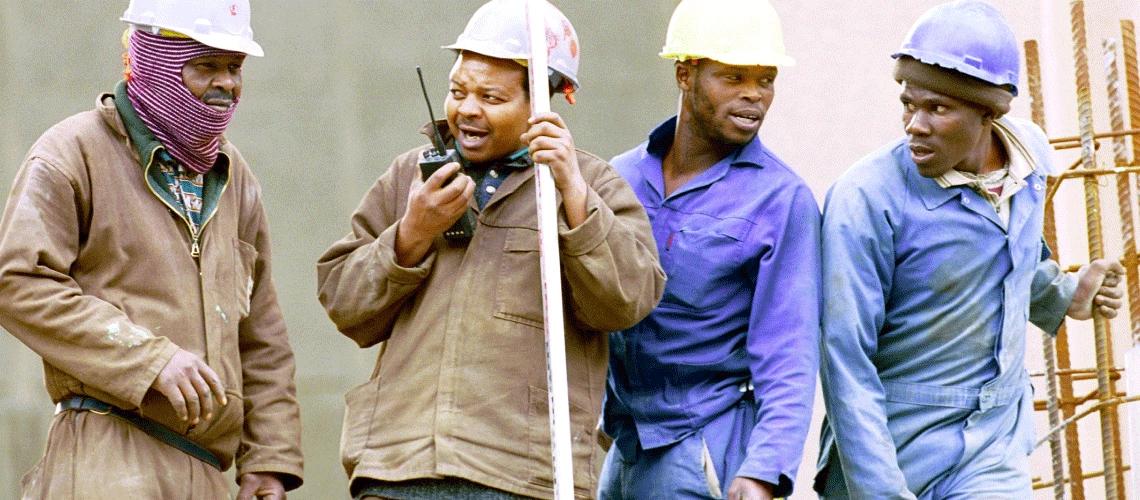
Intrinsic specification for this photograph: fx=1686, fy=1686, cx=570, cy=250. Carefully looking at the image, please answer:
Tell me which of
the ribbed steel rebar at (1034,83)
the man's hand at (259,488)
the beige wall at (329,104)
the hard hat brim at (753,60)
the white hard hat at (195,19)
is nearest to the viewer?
the white hard hat at (195,19)

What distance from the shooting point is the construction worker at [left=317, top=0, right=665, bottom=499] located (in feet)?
12.8

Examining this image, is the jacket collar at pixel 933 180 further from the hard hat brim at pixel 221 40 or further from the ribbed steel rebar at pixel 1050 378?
the hard hat brim at pixel 221 40

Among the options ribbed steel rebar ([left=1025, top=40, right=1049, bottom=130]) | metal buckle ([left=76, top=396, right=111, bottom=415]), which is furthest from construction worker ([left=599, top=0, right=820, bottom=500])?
ribbed steel rebar ([left=1025, top=40, right=1049, bottom=130])

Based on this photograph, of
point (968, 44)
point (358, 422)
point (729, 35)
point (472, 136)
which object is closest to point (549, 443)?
point (358, 422)

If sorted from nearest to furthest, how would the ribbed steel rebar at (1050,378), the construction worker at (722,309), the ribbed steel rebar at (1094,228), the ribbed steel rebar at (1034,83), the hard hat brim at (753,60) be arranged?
1. the construction worker at (722,309)
2. the hard hat brim at (753,60)
3. the ribbed steel rebar at (1094,228)
4. the ribbed steel rebar at (1050,378)
5. the ribbed steel rebar at (1034,83)

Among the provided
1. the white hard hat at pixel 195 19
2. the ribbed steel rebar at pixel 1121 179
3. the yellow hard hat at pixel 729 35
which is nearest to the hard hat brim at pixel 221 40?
the white hard hat at pixel 195 19

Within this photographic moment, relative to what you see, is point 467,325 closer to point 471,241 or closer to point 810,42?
point 471,241

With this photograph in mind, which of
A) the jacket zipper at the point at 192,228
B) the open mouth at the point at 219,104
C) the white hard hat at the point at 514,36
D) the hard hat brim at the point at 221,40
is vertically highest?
the hard hat brim at the point at 221,40

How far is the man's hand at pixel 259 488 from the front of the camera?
171 inches

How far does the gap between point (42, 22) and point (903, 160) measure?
473 centimetres

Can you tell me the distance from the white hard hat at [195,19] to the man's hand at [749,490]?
158cm

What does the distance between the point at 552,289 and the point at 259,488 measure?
108 cm

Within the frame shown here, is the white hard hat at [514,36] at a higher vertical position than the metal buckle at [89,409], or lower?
higher

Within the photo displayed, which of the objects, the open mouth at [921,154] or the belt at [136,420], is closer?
the belt at [136,420]
